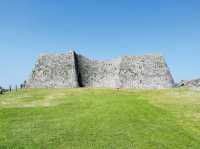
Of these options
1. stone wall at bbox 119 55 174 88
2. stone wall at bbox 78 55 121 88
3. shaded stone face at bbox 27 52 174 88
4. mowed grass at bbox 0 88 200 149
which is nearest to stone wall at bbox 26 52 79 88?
shaded stone face at bbox 27 52 174 88

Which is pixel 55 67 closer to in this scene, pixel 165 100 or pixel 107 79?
pixel 107 79

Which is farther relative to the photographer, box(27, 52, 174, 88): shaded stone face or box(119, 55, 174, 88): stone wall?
box(119, 55, 174, 88): stone wall

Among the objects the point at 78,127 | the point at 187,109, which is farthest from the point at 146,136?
the point at 187,109

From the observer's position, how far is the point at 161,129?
2723 centimetres

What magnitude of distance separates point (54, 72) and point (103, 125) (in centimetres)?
4323

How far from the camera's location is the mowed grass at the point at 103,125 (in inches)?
926

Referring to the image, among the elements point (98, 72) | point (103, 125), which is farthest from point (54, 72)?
point (103, 125)

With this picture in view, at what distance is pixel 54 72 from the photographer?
229ft

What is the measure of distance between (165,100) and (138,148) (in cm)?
2137

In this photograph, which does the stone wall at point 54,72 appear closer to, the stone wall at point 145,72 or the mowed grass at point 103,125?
the stone wall at point 145,72

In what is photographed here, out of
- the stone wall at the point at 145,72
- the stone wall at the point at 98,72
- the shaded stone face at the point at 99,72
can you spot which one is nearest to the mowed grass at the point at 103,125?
the shaded stone face at the point at 99,72

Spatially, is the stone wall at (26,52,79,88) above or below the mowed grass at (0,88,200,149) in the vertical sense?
above

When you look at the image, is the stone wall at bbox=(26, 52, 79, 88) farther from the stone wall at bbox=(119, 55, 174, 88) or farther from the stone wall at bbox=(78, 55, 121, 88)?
the stone wall at bbox=(119, 55, 174, 88)

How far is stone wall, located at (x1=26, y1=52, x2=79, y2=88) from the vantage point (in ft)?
225
